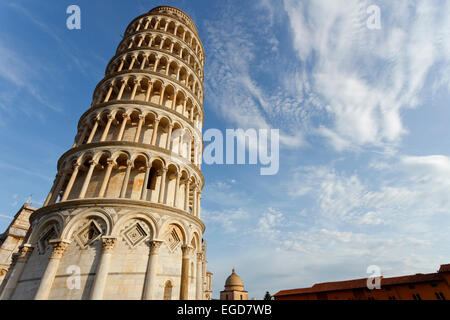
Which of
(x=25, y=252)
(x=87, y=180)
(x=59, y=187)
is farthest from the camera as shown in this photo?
(x=59, y=187)

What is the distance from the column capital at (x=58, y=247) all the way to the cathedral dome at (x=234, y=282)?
45.3 metres

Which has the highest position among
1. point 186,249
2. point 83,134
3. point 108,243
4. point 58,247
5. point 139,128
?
point 83,134

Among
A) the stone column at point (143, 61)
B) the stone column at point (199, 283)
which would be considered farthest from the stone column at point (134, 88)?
the stone column at point (199, 283)

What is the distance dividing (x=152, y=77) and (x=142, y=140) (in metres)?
5.59

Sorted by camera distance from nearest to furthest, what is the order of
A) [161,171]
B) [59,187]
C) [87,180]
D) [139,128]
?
[87,180], [59,187], [161,171], [139,128]

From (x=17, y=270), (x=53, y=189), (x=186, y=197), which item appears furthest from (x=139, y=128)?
(x=17, y=270)

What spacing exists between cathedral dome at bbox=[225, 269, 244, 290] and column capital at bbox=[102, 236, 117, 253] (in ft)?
148

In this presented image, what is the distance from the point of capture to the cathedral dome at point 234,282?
49.3m

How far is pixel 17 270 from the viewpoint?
452 inches

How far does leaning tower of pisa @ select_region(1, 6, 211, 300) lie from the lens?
10992 mm

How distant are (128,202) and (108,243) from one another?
2.20 m

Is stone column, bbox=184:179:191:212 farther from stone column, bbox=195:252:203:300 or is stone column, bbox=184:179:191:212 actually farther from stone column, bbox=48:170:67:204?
stone column, bbox=48:170:67:204

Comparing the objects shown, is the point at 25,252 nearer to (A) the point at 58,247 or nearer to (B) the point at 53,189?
(A) the point at 58,247
